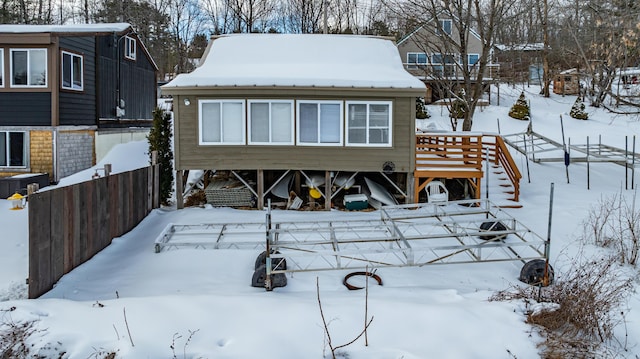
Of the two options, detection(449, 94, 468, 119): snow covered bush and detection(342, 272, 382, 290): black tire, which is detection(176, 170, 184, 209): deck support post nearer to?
detection(342, 272, 382, 290): black tire

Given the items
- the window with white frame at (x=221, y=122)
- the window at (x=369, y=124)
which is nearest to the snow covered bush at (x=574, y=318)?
the window at (x=369, y=124)

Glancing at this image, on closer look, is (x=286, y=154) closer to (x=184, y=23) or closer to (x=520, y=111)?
(x=520, y=111)

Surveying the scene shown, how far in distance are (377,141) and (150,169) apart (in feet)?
18.4

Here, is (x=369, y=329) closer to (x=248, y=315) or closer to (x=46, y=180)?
(x=248, y=315)

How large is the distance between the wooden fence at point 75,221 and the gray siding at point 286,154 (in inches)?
66.8

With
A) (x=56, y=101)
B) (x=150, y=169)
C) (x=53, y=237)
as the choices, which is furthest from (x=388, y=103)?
(x=56, y=101)

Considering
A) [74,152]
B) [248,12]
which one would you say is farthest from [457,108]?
[248,12]

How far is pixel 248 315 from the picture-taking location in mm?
5508

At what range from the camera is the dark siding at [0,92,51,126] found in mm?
14578

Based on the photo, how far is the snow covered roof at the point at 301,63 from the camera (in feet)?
38.4

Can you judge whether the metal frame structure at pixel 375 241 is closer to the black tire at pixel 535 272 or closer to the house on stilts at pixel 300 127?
the black tire at pixel 535 272

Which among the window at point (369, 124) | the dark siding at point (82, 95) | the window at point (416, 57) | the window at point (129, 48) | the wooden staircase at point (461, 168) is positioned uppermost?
the window at point (416, 57)

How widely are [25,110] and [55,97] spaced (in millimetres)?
1074

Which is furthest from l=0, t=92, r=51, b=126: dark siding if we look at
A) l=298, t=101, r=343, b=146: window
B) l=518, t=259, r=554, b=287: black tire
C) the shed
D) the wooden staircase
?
the shed
